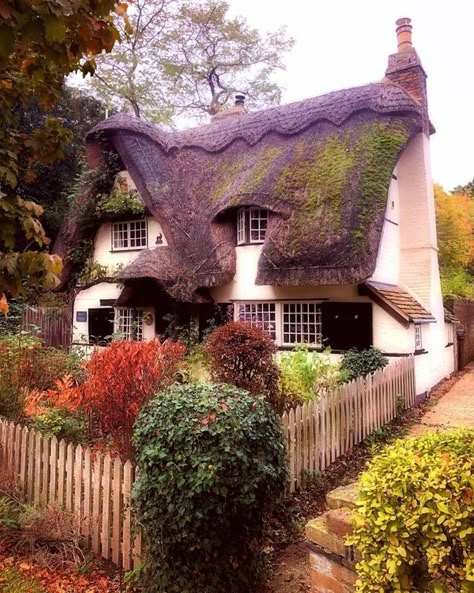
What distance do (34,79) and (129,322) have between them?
11.9 metres

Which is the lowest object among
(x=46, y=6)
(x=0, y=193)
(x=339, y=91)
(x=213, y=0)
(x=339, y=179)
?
(x=0, y=193)

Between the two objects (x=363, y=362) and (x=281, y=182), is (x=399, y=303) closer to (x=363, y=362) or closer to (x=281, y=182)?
(x=363, y=362)

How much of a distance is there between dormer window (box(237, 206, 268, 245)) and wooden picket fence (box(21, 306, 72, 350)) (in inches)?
270

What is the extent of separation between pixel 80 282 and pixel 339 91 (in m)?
10.2

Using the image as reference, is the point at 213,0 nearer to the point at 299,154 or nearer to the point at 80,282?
the point at 299,154

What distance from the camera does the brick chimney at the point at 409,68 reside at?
495 inches

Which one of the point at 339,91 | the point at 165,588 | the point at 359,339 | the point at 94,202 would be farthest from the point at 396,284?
the point at 165,588

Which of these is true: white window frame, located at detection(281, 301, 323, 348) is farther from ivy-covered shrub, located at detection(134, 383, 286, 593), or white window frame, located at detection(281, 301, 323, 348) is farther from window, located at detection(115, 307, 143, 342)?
ivy-covered shrub, located at detection(134, 383, 286, 593)

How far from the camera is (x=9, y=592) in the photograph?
3605 millimetres

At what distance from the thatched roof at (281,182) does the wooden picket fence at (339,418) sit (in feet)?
8.51

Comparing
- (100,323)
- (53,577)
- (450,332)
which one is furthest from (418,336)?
(100,323)

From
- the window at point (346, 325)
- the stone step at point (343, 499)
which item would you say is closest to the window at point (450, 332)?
the window at point (346, 325)

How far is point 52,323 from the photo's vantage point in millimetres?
15055

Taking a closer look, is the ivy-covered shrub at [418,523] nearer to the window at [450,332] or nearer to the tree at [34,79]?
the tree at [34,79]
